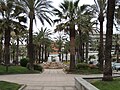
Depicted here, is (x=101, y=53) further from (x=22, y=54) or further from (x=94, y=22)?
(x=22, y=54)

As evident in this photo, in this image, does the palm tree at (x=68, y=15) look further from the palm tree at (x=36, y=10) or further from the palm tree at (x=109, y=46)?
the palm tree at (x=109, y=46)

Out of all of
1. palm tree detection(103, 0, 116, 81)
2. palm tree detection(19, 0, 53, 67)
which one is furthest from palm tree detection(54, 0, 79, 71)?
palm tree detection(103, 0, 116, 81)

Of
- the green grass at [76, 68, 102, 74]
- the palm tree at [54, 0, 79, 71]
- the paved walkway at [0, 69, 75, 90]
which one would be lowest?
the paved walkway at [0, 69, 75, 90]

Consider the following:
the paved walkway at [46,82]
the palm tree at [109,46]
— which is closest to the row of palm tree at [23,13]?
the paved walkway at [46,82]

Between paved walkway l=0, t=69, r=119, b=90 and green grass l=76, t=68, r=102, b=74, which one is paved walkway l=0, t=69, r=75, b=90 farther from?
green grass l=76, t=68, r=102, b=74

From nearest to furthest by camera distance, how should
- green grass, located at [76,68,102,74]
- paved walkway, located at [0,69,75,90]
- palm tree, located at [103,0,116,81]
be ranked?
palm tree, located at [103,0,116,81] < paved walkway, located at [0,69,75,90] < green grass, located at [76,68,102,74]

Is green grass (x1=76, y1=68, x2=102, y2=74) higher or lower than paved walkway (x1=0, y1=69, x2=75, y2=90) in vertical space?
higher

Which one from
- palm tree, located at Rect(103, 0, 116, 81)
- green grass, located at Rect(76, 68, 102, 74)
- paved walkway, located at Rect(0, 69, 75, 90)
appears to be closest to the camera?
palm tree, located at Rect(103, 0, 116, 81)

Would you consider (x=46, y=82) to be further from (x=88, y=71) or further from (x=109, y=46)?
(x=88, y=71)

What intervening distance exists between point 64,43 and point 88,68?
70902 mm

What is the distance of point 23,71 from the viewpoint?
138 ft

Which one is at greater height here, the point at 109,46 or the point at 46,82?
the point at 109,46

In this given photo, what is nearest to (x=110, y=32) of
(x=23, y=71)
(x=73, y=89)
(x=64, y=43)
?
(x=73, y=89)

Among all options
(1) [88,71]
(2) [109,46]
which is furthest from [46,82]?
(1) [88,71]
